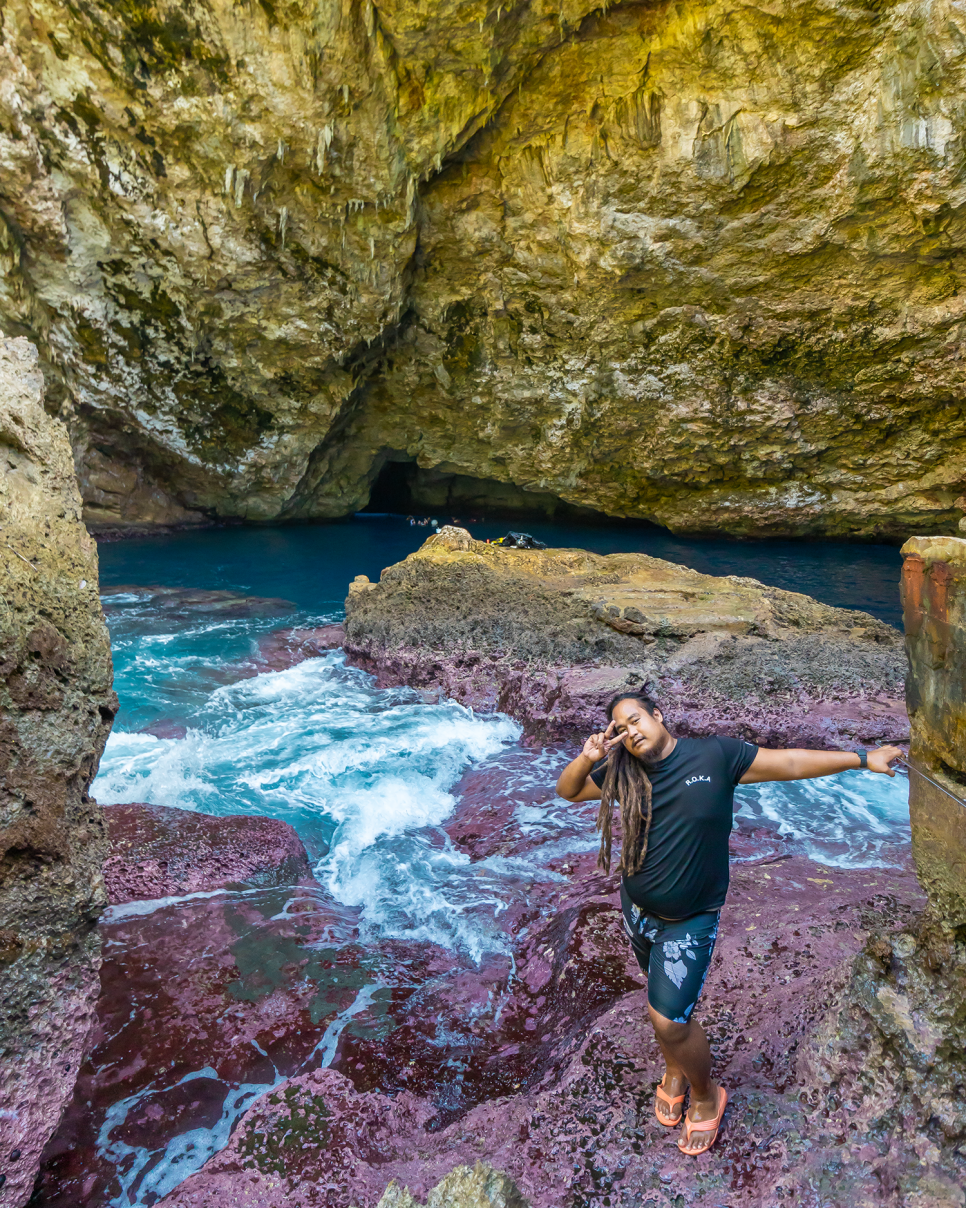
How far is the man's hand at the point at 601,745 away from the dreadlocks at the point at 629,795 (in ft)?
0.10

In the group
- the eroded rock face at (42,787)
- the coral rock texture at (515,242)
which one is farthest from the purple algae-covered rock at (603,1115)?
the coral rock texture at (515,242)

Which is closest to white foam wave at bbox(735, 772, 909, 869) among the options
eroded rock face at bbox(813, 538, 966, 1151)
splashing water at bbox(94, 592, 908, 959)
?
splashing water at bbox(94, 592, 908, 959)

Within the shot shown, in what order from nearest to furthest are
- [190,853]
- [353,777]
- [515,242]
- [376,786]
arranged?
[190,853]
[376,786]
[353,777]
[515,242]

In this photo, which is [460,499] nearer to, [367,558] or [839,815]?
[367,558]

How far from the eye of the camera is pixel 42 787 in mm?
2215

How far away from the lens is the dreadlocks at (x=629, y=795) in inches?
79.2

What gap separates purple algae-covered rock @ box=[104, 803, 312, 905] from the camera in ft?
12.2

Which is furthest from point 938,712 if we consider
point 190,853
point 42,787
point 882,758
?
point 190,853

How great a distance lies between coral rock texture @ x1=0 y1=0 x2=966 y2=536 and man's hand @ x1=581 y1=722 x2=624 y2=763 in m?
10.7

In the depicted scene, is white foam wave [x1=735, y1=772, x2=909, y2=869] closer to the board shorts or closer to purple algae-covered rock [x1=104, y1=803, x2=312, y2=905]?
the board shorts

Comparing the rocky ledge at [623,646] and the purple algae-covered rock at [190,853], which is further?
the rocky ledge at [623,646]

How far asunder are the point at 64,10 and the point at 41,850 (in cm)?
1193

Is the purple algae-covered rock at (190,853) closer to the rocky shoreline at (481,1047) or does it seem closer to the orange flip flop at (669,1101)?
the rocky shoreline at (481,1047)

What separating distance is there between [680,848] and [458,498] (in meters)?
19.2
